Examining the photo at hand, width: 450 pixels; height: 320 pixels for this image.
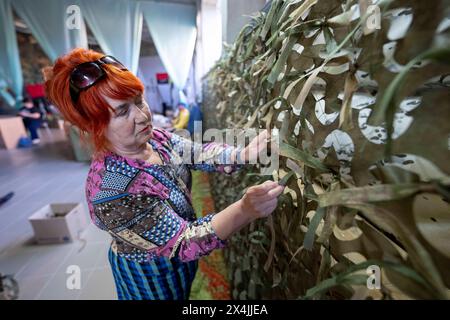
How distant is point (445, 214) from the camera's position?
296mm

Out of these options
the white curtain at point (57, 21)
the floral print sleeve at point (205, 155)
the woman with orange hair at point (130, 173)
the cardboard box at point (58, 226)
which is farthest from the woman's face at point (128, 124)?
the cardboard box at point (58, 226)

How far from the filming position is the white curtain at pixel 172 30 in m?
0.95

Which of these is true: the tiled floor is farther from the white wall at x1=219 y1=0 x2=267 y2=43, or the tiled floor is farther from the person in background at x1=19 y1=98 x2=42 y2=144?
the person in background at x1=19 y1=98 x2=42 y2=144

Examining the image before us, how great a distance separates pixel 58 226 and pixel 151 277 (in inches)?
57.4

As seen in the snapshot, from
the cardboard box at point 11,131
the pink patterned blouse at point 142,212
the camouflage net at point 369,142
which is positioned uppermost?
the camouflage net at point 369,142

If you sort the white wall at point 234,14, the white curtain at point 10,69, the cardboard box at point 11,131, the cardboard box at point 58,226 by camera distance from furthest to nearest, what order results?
1. the cardboard box at point 11,131
2. the white curtain at point 10,69
3. the cardboard box at point 58,226
4. the white wall at point 234,14

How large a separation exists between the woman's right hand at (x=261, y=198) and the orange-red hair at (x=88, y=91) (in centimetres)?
33

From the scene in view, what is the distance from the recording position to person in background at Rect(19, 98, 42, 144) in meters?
5.01

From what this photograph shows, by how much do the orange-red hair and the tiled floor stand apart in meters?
1.13

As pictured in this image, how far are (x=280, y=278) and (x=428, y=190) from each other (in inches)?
18.7

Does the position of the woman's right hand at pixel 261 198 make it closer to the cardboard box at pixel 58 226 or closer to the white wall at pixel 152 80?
the white wall at pixel 152 80

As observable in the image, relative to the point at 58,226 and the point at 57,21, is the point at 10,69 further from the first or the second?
the point at 57,21

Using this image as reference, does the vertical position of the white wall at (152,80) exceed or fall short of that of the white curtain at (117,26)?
it falls short

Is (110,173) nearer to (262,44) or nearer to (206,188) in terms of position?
(262,44)
